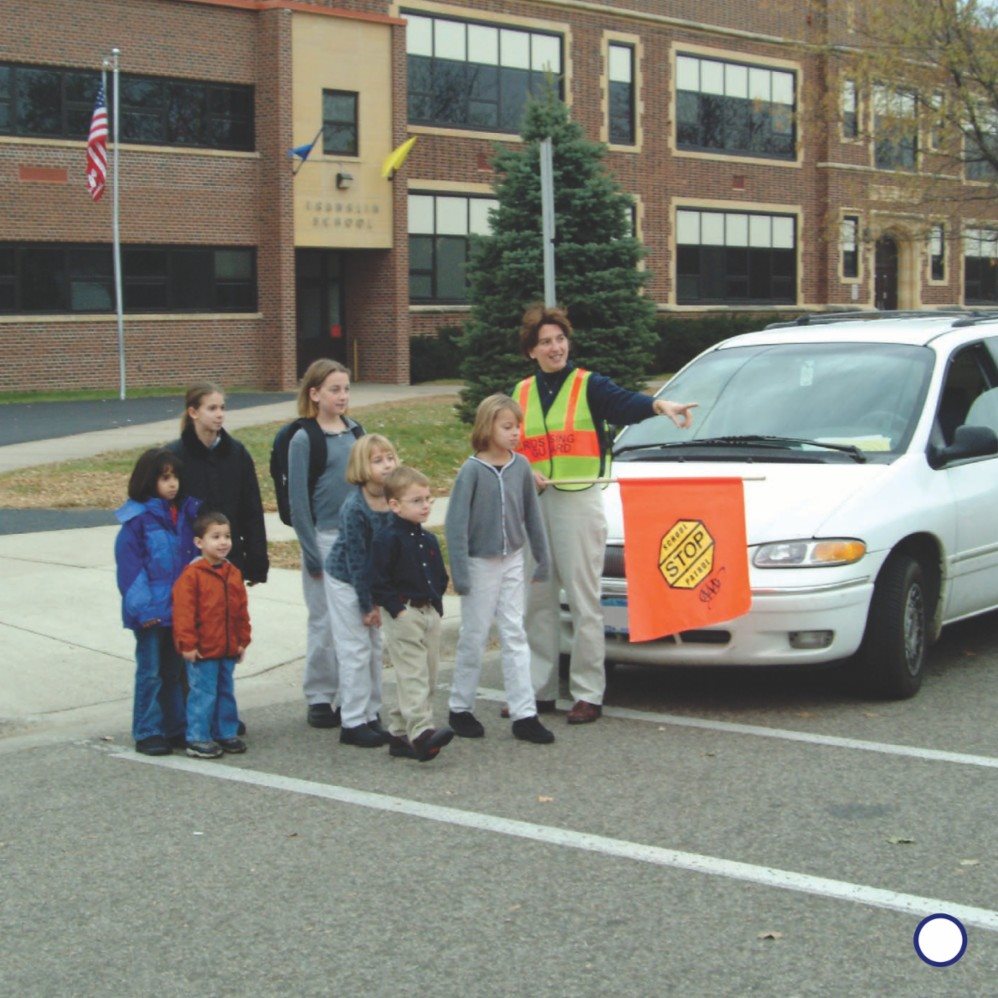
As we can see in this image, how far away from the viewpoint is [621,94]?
129 ft

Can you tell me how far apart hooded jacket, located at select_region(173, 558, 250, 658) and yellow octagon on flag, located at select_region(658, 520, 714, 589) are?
A: 6.66 ft

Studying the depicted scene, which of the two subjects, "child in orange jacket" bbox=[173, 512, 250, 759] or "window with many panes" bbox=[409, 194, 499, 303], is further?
"window with many panes" bbox=[409, 194, 499, 303]

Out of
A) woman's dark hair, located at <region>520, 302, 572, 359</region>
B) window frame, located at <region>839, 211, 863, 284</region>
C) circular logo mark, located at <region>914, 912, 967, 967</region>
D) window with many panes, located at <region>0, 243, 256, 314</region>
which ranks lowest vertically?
circular logo mark, located at <region>914, 912, 967, 967</region>

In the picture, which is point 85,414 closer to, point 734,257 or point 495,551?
point 495,551

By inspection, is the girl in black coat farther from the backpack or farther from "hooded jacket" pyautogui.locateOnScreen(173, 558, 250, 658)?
"hooded jacket" pyautogui.locateOnScreen(173, 558, 250, 658)

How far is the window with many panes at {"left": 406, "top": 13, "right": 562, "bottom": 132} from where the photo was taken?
3512 centimetres

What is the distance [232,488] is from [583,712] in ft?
6.43

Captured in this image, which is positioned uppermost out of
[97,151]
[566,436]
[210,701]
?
[97,151]

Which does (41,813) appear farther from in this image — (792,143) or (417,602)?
(792,143)

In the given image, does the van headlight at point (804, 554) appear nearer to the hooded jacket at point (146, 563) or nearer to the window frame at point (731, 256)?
the hooded jacket at point (146, 563)

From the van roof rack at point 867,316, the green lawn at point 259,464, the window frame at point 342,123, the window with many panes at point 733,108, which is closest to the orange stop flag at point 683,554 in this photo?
the van roof rack at point 867,316

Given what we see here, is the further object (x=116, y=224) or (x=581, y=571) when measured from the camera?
(x=116, y=224)

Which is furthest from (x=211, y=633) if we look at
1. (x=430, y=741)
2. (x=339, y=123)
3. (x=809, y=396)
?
(x=339, y=123)

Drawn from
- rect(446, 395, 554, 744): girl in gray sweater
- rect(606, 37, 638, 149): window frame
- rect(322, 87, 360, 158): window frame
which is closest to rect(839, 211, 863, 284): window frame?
rect(606, 37, 638, 149): window frame
